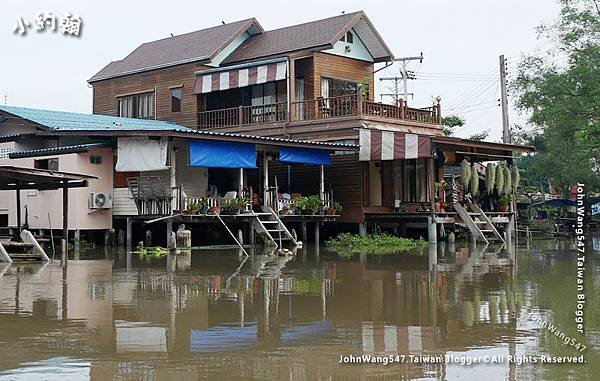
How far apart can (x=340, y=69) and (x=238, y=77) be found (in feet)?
11.6

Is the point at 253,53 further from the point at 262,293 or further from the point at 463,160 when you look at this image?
the point at 262,293

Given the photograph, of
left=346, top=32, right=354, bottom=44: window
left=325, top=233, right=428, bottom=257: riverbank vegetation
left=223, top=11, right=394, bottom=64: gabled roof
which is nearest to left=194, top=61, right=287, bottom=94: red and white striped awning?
left=223, top=11, right=394, bottom=64: gabled roof

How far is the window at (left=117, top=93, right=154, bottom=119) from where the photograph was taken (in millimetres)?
29297

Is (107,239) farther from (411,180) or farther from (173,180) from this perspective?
(411,180)

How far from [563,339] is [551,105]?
2719 cm

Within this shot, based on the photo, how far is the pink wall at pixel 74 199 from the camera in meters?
20.6

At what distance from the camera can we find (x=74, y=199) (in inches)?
810

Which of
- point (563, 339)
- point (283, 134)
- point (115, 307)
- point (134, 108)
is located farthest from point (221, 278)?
point (134, 108)

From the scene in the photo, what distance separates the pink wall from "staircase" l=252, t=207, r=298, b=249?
406 centimetres

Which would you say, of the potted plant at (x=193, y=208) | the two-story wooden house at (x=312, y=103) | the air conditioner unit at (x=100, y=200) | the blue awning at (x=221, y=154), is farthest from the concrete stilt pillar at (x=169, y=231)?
the two-story wooden house at (x=312, y=103)

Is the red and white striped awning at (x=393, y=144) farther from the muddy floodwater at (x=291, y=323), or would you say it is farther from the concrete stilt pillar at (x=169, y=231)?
the muddy floodwater at (x=291, y=323)

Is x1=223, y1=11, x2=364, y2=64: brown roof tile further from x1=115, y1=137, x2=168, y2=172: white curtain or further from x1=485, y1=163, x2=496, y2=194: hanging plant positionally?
x1=115, y1=137, x2=168, y2=172: white curtain

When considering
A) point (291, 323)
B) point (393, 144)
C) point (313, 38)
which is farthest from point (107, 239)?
point (291, 323)

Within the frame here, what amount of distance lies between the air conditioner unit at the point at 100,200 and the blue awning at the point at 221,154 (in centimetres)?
257
